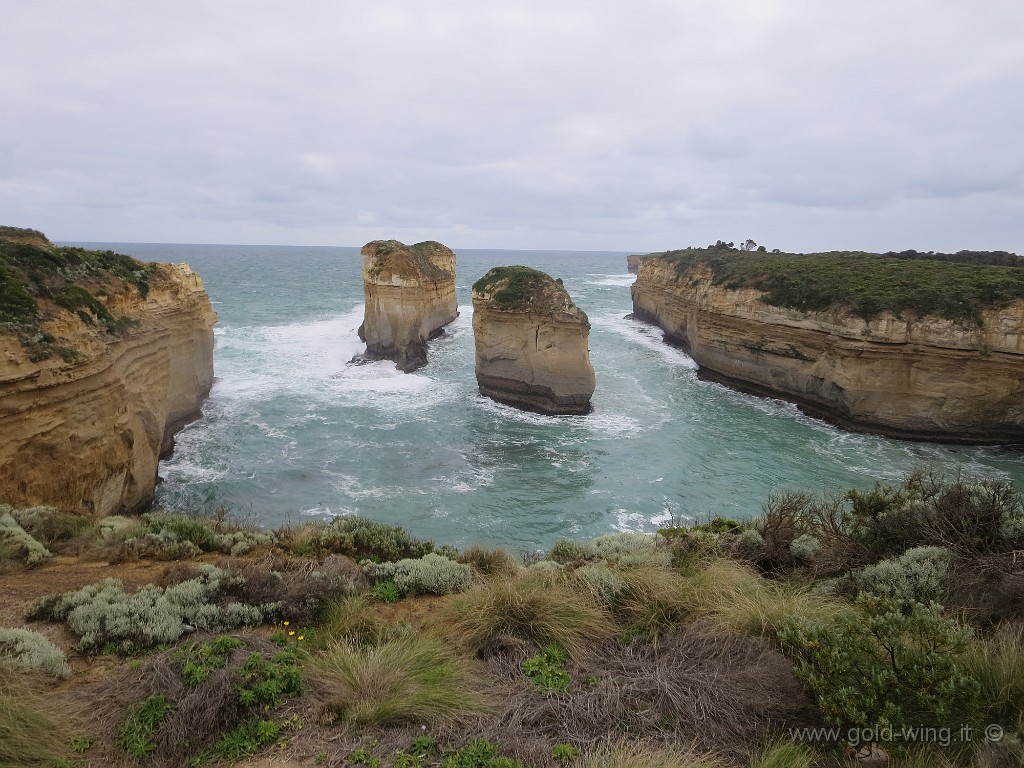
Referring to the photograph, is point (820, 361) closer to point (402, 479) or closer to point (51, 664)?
point (402, 479)

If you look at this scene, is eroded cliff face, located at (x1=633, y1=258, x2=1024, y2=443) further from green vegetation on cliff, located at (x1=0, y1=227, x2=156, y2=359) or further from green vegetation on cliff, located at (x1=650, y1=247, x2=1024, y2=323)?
green vegetation on cliff, located at (x1=0, y1=227, x2=156, y2=359)

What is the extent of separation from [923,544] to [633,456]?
38.8 feet

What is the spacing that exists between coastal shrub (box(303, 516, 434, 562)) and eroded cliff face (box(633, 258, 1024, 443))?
19.7m

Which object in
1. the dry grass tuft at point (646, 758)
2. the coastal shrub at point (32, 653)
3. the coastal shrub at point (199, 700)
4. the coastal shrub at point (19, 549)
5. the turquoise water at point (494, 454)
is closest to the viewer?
the dry grass tuft at point (646, 758)

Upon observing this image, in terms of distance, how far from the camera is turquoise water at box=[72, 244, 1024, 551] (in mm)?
13797

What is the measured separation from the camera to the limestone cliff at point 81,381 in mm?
9039

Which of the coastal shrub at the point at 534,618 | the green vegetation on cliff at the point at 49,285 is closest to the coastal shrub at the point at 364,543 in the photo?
the coastal shrub at the point at 534,618

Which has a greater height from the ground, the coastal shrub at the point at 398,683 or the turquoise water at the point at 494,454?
the coastal shrub at the point at 398,683

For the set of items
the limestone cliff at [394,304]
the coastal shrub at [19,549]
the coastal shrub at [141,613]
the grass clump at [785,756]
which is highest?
the limestone cliff at [394,304]

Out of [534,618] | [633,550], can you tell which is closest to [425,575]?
[534,618]

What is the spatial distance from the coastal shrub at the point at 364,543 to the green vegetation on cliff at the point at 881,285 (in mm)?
20536

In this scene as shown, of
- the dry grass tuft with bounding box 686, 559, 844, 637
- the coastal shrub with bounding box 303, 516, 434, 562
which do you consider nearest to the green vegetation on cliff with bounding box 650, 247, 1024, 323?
the dry grass tuft with bounding box 686, 559, 844, 637

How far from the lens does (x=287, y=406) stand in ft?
70.3

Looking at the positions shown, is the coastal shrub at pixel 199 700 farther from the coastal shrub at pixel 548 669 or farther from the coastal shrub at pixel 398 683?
the coastal shrub at pixel 548 669
